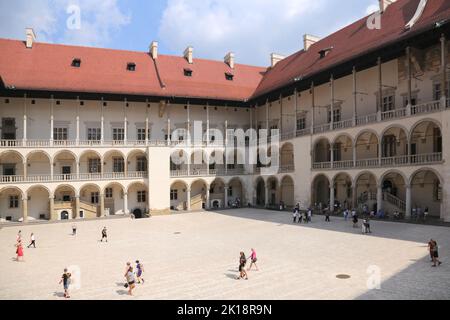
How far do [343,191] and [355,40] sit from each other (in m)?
13.1

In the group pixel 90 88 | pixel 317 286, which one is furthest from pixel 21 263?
pixel 90 88

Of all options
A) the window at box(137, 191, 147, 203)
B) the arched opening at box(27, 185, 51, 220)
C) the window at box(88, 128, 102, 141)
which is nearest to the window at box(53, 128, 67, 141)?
the window at box(88, 128, 102, 141)

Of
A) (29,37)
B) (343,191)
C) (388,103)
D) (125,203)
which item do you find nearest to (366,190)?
(343,191)

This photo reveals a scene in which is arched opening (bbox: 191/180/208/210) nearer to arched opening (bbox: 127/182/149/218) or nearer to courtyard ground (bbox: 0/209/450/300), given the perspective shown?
arched opening (bbox: 127/182/149/218)

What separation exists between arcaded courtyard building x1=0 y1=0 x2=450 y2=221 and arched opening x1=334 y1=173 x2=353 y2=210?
0.45ft

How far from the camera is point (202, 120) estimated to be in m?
41.8

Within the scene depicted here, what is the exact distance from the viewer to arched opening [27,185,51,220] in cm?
3472

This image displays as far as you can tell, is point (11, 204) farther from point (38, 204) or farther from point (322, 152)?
point (322, 152)

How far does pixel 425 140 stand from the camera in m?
26.3

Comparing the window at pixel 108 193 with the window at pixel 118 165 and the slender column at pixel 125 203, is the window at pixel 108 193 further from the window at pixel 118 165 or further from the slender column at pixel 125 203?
the window at pixel 118 165

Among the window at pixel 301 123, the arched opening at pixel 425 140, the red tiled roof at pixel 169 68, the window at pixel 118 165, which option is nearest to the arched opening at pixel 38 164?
the window at pixel 118 165

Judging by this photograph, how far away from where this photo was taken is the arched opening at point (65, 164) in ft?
116
